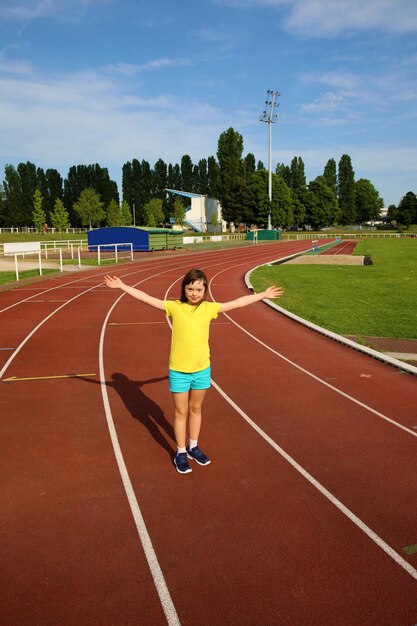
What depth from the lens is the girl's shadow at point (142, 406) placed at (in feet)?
18.4

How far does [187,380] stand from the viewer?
4363 mm

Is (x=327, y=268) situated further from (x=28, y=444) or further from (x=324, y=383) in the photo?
(x=28, y=444)

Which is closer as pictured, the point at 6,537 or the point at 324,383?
the point at 6,537

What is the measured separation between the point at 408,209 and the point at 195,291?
114 metres

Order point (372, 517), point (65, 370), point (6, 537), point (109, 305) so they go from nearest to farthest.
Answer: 1. point (6, 537)
2. point (372, 517)
3. point (65, 370)
4. point (109, 305)

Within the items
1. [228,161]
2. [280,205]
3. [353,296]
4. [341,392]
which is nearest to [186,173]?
[228,161]

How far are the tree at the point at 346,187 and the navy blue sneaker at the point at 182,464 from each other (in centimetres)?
10858

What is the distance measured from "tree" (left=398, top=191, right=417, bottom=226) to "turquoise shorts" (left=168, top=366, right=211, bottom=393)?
113646 millimetres

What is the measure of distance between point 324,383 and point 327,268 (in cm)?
2100

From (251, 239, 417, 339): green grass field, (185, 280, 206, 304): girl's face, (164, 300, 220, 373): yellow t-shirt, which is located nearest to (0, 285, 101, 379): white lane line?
(164, 300, 220, 373): yellow t-shirt

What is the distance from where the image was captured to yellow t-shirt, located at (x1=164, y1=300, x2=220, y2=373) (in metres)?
4.30

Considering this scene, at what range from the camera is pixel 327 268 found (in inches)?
1076

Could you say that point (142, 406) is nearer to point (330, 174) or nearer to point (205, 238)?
point (205, 238)

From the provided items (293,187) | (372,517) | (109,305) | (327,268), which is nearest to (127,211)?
(293,187)
